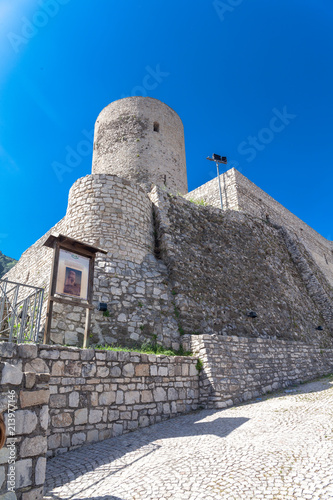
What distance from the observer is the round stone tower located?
15664 millimetres

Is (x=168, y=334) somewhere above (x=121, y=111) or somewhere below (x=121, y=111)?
below

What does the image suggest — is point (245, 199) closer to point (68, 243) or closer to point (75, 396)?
point (68, 243)

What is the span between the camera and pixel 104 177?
9695mm

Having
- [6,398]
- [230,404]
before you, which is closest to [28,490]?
[6,398]

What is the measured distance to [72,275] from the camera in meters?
6.52

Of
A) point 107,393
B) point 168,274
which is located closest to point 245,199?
point 168,274

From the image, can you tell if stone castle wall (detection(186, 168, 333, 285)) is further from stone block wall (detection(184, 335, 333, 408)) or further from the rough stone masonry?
stone block wall (detection(184, 335, 333, 408))

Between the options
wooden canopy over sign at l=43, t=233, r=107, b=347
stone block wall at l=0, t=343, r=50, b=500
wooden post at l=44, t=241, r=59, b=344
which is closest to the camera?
stone block wall at l=0, t=343, r=50, b=500


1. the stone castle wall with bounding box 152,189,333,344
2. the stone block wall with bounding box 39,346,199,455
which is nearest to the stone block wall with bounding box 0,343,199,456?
the stone block wall with bounding box 39,346,199,455

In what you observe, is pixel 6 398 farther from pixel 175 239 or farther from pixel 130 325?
pixel 175 239

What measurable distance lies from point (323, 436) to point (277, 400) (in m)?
2.91

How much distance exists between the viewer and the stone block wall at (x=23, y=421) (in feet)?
8.94

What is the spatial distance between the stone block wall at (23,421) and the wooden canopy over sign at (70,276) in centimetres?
305

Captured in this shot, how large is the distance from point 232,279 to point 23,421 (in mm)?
9045
